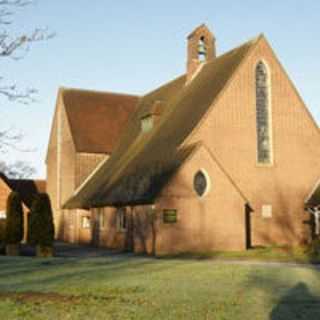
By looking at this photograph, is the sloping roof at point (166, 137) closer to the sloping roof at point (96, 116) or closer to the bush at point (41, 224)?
the sloping roof at point (96, 116)

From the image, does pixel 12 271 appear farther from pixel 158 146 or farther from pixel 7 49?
pixel 158 146

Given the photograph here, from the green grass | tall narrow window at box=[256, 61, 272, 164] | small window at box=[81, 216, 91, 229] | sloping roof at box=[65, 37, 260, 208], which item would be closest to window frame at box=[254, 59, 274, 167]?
tall narrow window at box=[256, 61, 272, 164]

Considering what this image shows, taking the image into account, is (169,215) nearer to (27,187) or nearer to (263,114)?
(263,114)

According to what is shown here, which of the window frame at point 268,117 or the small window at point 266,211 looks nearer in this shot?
the small window at point 266,211

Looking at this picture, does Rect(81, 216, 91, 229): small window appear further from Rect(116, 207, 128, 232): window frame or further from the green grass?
the green grass

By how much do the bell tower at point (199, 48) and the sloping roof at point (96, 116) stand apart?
951 centimetres

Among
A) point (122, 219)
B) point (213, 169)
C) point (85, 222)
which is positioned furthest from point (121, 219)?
point (85, 222)

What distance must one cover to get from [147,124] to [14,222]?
13.8 metres

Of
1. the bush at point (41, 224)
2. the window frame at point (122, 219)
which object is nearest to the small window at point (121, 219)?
the window frame at point (122, 219)

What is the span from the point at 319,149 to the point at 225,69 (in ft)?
25.7

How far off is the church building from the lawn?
402 inches

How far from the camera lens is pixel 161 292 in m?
15.0

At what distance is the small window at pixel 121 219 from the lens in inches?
1439

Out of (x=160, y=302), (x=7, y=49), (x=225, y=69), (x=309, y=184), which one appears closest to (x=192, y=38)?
(x=225, y=69)
